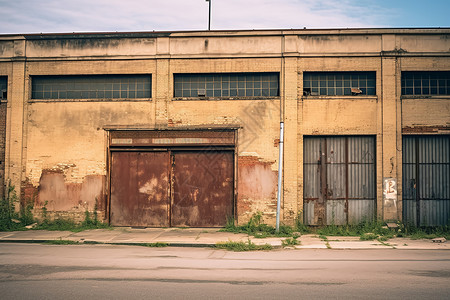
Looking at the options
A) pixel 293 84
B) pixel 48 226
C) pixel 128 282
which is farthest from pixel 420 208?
pixel 48 226

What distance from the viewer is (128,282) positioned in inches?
279

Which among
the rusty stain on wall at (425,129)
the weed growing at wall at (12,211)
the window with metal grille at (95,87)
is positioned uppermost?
the window with metal grille at (95,87)

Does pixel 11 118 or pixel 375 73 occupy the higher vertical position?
pixel 375 73

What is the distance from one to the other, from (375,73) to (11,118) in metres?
13.6

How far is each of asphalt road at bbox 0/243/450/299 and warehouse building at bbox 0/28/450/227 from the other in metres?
3.80

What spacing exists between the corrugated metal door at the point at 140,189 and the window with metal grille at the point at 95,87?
2.30 metres

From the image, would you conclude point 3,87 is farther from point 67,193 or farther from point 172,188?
point 172,188

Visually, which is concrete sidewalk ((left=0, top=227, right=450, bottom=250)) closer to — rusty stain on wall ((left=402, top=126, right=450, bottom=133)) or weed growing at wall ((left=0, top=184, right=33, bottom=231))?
weed growing at wall ((left=0, top=184, right=33, bottom=231))

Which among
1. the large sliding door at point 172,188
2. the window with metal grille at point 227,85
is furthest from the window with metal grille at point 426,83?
the large sliding door at point 172,188

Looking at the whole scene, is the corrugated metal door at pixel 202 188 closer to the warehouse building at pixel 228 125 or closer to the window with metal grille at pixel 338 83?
the warehouse building at pixel 228 125

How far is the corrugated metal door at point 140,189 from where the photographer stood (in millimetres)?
14703

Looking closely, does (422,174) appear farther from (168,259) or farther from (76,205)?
(76,205)

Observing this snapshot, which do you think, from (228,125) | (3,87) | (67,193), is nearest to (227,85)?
(228,125)

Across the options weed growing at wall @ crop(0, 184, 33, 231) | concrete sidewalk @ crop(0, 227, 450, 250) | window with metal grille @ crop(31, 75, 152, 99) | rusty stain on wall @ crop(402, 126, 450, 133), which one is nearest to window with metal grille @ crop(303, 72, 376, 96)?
rusty stain on wall @ crop(402, 126, 450, 133)
